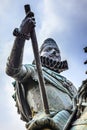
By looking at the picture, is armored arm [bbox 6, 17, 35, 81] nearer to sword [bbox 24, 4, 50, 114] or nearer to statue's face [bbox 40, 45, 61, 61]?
sword [bbox 24, 4, 50, 114]

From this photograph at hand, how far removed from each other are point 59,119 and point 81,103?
0.48 m

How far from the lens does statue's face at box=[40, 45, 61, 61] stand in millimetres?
11508

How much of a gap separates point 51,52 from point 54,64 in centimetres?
38

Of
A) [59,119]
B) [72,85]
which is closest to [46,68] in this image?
[72,85]

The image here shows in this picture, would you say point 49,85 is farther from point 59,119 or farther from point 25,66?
point 59,119

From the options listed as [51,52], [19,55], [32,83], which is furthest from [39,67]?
[51,52]

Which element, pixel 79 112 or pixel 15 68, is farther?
pixel 15 68

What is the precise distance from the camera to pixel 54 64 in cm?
1132

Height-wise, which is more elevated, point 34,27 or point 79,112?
point 34,27

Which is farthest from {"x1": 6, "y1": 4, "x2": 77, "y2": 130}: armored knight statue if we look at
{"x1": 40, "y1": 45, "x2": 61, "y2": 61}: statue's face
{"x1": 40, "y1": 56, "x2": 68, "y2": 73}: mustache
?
{"x1": 40, "y1": 45, "x2": 61, "y2": 61}: statue's face

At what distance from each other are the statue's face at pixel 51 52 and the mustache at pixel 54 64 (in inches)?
6.4

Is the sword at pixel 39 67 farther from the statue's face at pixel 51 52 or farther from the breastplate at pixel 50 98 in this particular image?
the statue's face at pixel 51 52

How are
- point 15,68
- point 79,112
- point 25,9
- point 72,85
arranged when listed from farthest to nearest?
point 72,85 → point 15,68 → point 25,9 → point 79,112

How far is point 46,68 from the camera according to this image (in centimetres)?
1102
